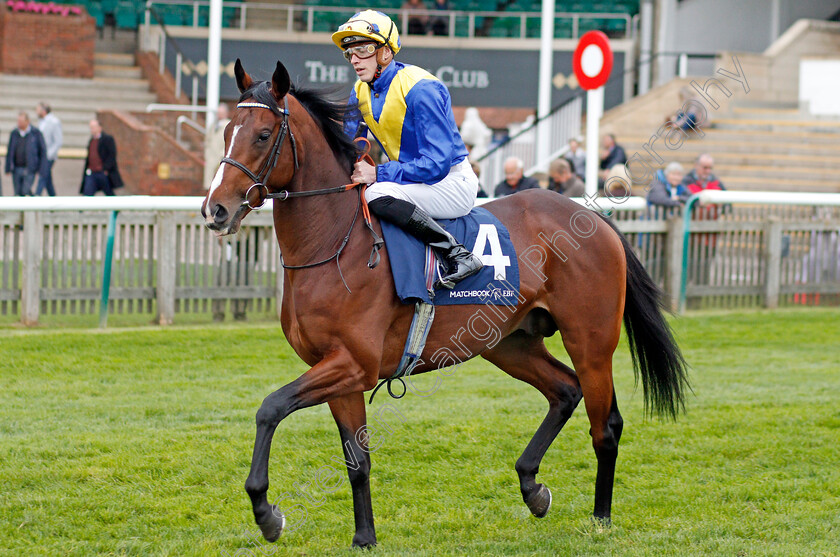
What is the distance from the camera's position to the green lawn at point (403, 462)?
404 cm

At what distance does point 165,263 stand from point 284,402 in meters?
4.97

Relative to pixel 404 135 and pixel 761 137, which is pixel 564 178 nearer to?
pixel 404 135

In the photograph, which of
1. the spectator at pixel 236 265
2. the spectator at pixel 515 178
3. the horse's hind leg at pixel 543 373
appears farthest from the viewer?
the spectator at pixel 515 178

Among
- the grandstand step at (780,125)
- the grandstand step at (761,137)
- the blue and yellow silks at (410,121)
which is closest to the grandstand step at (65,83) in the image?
the grandstand step at (761,137)

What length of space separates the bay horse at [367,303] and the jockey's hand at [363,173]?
48 mm

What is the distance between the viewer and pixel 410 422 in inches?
227

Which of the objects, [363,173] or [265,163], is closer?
[265,163]

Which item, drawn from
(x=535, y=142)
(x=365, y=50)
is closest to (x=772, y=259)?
(x=535, y=142)

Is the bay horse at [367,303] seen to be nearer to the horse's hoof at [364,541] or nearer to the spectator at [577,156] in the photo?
the horse's hoof at [364,541]

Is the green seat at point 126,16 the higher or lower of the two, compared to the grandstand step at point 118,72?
higher

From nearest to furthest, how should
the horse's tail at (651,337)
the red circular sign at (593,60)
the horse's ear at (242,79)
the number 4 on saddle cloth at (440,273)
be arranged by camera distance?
the horse's ear at (242,79) < the number 4 on saddle cloth at (440,273) < the horse's tail at (651,337) < the red circular sign at (593,60)

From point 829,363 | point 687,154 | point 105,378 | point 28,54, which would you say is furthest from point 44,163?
point 829,363

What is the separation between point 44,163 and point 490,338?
12.1 metres

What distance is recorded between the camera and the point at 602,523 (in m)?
4.25
